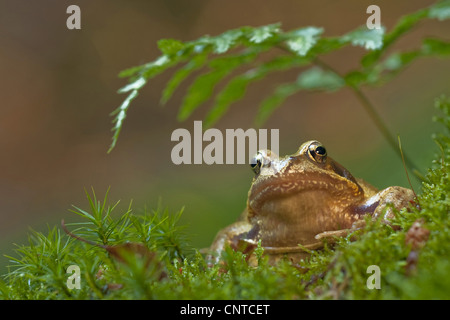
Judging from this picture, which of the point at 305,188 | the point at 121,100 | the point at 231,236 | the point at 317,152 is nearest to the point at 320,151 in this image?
the point at 317,152

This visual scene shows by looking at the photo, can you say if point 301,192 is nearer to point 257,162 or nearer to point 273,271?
point 257,162

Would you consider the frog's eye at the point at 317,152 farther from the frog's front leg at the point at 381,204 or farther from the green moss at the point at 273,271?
the green moss at the point at 273,271

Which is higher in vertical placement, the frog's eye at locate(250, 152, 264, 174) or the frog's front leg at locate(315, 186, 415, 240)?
the frog's eye at locate(250, 152, 264, 174)

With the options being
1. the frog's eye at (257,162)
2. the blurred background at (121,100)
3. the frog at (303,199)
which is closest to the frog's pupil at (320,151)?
the frog at (303,199)

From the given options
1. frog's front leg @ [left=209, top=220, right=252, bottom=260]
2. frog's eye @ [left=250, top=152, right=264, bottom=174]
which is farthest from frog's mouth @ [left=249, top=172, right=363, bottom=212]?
frog's front leg @ [left=209, top=220, right=252, bottom=260]

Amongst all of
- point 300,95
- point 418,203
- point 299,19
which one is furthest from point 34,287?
point 299,19

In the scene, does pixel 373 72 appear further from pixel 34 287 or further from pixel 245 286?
pixel 34 287

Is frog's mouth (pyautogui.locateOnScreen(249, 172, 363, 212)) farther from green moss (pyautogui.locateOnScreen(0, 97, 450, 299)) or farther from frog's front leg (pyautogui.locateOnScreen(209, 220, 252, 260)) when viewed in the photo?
green moss (pyautogui.locateOnScreen(0, 97, 450, 299))
